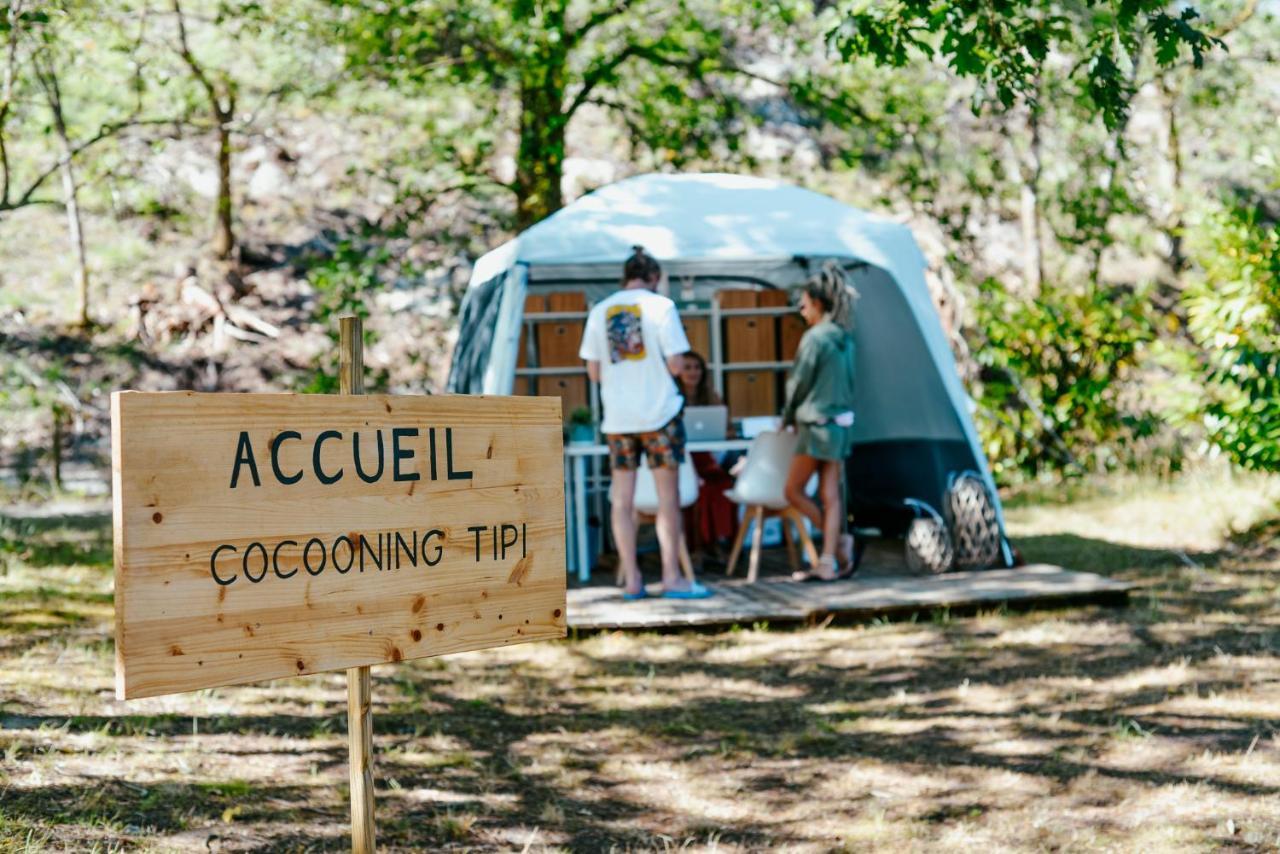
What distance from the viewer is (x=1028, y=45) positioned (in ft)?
11.9

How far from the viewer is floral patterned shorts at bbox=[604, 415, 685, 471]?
6.12m

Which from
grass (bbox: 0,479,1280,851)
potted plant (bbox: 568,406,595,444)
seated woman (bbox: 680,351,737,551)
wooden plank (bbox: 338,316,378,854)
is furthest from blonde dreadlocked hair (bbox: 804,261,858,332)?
wooden plank (bbox: 338,316,378,854)

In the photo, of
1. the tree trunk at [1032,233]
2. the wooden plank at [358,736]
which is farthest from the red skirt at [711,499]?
the tree trunk at [1032,233]

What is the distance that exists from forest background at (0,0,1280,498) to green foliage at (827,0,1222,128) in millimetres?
11

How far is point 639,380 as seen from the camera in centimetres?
606

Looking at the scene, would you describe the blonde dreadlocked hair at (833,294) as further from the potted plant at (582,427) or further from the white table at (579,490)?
the potted plant at (582,427)

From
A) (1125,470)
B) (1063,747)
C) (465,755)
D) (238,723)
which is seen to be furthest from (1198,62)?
(1125,470)

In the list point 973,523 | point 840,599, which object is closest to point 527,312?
point 973,523

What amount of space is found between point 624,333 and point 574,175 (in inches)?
499

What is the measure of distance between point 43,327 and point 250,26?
23.8ft

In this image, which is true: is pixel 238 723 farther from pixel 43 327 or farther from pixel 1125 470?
pixel 43 327

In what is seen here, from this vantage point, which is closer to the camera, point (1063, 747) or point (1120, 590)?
point (1063, 747)

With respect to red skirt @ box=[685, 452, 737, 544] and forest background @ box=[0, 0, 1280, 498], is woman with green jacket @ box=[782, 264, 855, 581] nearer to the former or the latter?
forest background @ box=[0, 0, 1280, 498]

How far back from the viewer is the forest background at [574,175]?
315 inches
